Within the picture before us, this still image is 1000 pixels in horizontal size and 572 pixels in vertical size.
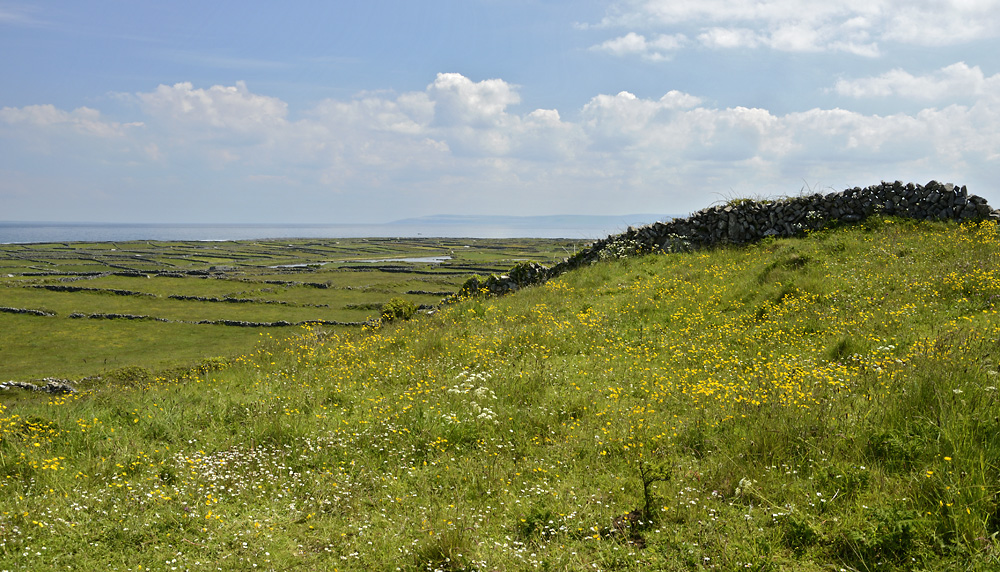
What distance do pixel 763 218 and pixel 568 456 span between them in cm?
1670

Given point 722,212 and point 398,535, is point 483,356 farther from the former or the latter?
point 722,212

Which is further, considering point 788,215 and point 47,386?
point 47,386

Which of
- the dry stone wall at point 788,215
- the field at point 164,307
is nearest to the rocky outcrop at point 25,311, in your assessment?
the field at point 164,307

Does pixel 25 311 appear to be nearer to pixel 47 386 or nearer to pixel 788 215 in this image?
pixel 47 386

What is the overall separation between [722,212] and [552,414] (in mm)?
15462

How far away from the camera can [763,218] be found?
19547 mm

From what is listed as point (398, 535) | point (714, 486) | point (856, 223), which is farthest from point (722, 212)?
point (398, 535)

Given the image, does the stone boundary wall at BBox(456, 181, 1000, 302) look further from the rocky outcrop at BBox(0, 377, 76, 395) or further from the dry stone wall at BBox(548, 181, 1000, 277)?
the rocky outcrop at BBox(0, 377, 76, 395)

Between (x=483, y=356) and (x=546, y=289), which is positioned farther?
(x=546, y=289)

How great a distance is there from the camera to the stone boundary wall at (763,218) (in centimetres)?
1723

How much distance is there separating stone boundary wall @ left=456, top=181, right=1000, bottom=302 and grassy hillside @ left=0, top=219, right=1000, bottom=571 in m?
7.02

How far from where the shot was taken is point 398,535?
16.4 ft

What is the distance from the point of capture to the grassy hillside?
4.56 m

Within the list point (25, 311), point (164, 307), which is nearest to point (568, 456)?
point (164, 307)
